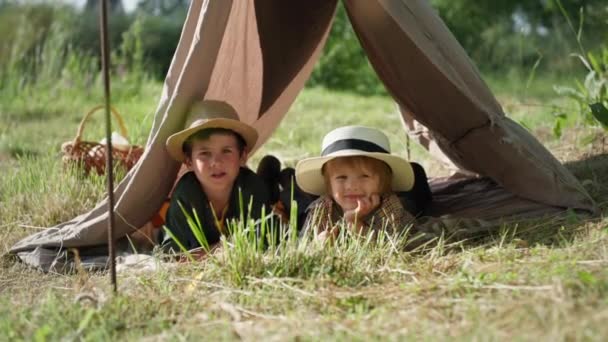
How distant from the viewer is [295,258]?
2883 mm

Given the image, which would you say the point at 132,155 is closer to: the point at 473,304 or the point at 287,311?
the point at 287,311

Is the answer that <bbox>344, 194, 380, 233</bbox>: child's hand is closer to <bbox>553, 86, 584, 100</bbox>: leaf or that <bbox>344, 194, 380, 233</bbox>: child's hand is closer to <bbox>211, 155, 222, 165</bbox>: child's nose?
<bbox>211, 155, 222, 165</bbox>: child's nose

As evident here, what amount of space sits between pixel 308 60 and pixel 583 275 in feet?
8.23

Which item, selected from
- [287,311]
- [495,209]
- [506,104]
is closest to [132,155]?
[495,209]

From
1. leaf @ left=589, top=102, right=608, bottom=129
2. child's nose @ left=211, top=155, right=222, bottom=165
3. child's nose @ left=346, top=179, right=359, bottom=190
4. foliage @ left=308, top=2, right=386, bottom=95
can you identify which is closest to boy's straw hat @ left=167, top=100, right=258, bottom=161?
child's nose @ left=211, top=155, right=222, bottom=165

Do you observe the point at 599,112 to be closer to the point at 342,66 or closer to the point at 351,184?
the point at 351,184

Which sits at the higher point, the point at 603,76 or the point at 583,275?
the point at 603,76

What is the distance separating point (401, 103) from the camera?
4.05 m

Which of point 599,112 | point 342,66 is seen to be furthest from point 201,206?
point 342,66

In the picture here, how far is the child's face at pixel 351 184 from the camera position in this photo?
11.6ft

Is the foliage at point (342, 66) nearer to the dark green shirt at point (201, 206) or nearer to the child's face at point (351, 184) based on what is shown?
the dark green shirt at point (201, 206)

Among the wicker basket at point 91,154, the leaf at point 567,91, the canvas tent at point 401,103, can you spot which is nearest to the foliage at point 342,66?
the leaf at point 567,91

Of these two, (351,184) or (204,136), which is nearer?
(351,184)

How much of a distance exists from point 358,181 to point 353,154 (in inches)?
6.3
